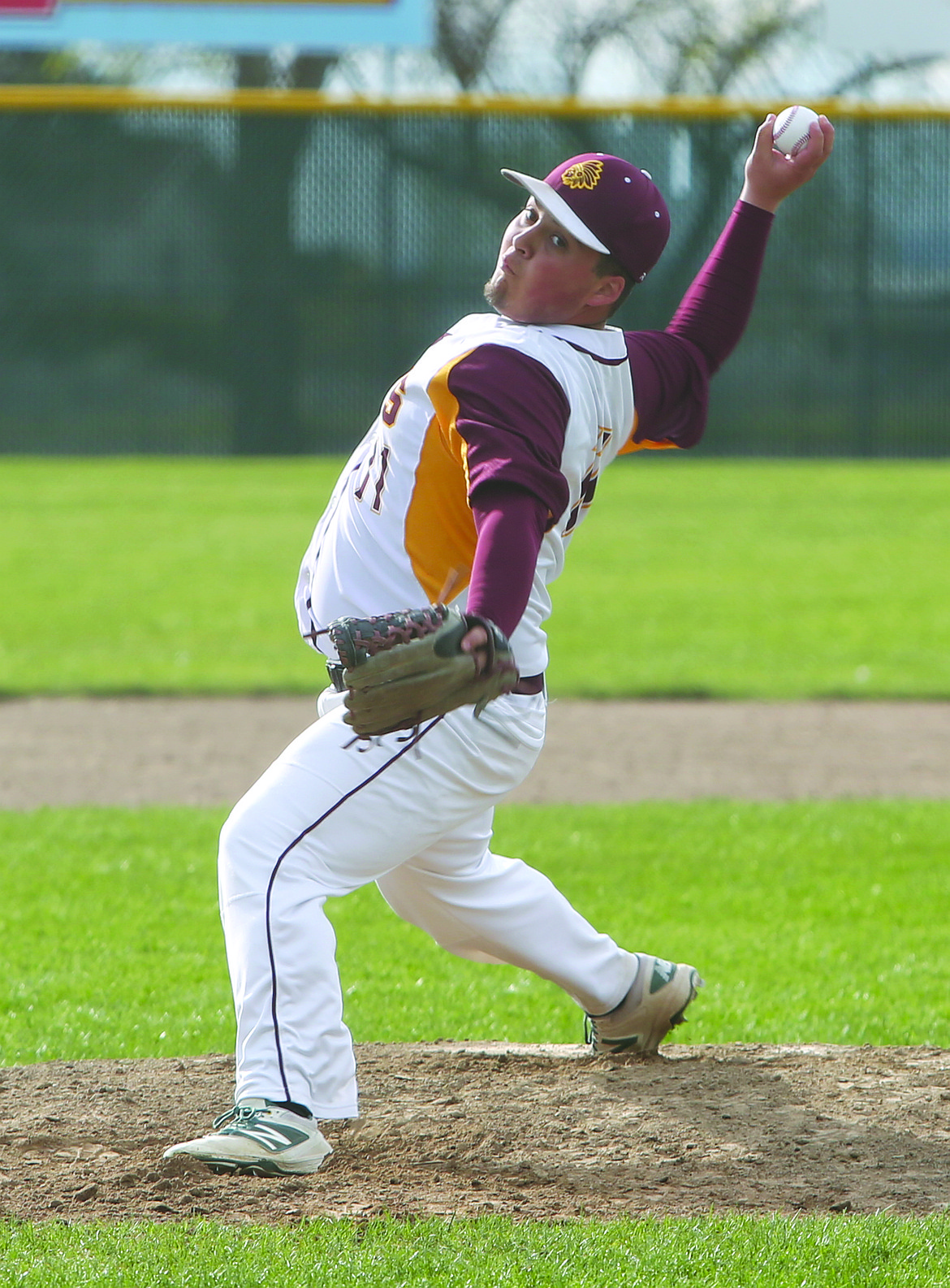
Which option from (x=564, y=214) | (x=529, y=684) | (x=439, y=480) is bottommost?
(x=529, y=684)

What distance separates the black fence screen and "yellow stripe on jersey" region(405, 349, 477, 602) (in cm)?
1535

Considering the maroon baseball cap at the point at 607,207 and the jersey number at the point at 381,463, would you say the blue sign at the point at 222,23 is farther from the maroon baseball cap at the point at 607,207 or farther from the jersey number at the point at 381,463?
the jersey number at the point at 381,463

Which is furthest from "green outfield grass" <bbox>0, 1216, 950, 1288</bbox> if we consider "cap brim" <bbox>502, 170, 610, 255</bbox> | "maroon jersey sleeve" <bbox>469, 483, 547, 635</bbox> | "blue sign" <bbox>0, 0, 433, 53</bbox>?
"blue sign" <bbox>0, 0, 433, 53</bbox>

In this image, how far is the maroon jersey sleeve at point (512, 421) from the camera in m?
2.47

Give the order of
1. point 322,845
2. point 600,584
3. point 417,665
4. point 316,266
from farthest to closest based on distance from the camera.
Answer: point 316,266
point 600,584
point 322,845
point 417,665

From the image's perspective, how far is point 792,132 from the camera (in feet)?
10.7

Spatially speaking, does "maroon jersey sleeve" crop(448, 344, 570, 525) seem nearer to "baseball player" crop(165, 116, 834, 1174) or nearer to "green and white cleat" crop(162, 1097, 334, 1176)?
"baseball player" crop(165, 116, 834, 1174)

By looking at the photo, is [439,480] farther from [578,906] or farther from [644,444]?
[578,906]

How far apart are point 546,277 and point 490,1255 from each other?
1.60 meters

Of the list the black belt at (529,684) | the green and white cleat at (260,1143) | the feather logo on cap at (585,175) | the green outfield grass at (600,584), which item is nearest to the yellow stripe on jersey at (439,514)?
the black belt at (529,684)

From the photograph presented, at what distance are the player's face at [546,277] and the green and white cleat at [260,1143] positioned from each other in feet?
4.64

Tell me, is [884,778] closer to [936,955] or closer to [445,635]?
[936,955]

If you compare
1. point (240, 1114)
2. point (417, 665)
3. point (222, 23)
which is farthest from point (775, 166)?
point (222, 23)

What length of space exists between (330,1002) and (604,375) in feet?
3.83
